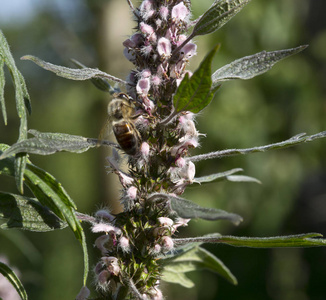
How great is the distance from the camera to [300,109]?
15.9 feet

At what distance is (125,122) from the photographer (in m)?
1.39

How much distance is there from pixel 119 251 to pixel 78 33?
7.62 metres

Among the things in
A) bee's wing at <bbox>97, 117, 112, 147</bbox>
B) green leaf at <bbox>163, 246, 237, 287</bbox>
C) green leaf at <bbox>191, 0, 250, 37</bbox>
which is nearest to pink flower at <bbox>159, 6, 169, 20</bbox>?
green leaf at <bbox>191, 0, 250, 37</bbox>

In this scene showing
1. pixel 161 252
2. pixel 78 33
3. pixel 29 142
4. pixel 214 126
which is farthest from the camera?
pixel 78 33

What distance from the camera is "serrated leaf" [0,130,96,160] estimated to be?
100cm

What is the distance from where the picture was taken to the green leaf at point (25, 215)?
1.16 m

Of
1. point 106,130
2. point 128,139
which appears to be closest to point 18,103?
point 128,139

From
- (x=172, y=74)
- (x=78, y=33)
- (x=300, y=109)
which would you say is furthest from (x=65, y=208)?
(x=78, y=33)

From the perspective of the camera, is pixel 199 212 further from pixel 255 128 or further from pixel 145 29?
pixel 255 128

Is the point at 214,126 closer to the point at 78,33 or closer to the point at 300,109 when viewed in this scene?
the point at 300,109

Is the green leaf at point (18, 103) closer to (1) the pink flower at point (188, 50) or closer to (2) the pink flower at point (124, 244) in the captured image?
(2) the pink flower at point (124, 244)

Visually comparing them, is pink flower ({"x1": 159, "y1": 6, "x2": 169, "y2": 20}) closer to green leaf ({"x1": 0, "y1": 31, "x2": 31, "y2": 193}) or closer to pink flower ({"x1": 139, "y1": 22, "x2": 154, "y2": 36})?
pink flower ({"x1": 139, "y1": 22, "x2": 154, "y2": 36})

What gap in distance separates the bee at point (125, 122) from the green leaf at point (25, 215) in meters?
0.26

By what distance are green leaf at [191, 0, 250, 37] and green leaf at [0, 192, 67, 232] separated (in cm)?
58
